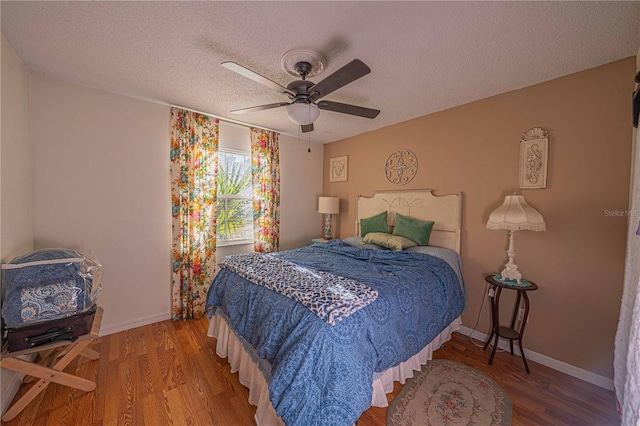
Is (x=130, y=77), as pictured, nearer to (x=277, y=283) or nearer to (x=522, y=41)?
(x=277, y=283)

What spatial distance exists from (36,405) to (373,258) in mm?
2702

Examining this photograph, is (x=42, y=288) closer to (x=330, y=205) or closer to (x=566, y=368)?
(x=330, y=205)

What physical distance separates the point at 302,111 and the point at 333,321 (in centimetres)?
142

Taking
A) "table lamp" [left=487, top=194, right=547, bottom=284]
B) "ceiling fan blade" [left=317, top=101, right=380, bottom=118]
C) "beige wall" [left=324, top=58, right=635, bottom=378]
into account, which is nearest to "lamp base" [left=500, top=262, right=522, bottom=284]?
"table lamp" [left=487, top=194, right=547, bottom=284]

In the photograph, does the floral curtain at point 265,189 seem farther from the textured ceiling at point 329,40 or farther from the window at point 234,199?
the textured ceiling at point 329,40

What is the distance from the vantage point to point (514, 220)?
6.64ft

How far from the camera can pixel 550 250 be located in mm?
2137

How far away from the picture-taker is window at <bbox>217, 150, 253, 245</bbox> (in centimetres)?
340

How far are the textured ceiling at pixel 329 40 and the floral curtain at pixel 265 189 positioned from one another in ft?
3.88

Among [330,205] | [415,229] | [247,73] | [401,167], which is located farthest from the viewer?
[330,205]

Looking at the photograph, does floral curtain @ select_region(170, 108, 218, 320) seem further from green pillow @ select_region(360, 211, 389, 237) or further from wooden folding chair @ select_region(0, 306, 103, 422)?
green pillow @ select_region(360, 211, 389, 237)

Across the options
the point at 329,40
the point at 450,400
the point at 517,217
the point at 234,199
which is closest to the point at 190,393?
the point at 450,400

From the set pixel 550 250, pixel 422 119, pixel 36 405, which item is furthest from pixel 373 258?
pixel 36 405

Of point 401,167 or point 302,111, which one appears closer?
point 302,111
